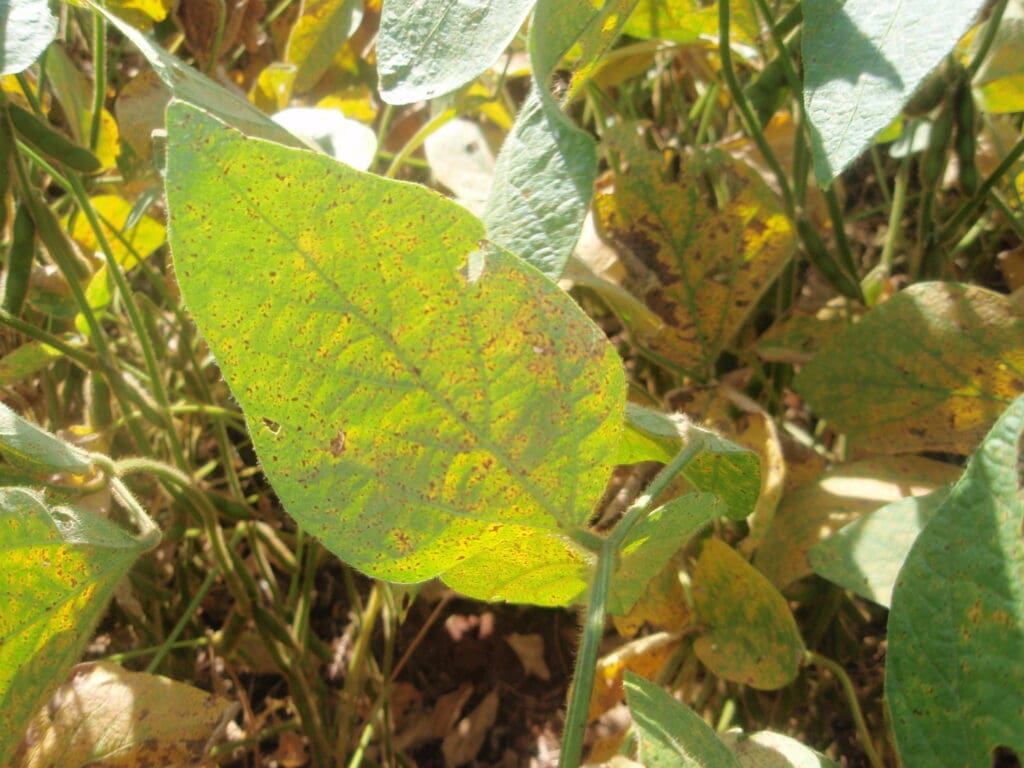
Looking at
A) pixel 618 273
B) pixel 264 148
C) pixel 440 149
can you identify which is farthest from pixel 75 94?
pixel 264 148

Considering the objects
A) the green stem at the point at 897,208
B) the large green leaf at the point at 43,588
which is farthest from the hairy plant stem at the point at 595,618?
the green stem at the point at 897,208

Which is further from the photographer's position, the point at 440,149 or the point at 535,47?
the point at 440,149

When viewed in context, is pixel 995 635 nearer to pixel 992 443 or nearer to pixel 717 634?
pixel 992 443

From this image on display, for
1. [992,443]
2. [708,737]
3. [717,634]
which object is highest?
[992,443]

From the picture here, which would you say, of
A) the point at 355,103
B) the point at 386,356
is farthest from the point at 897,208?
the point at 386,356

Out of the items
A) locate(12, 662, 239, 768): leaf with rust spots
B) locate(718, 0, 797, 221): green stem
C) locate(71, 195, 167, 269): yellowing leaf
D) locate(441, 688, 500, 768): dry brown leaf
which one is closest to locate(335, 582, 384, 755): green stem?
locate(441, 688, 500, 768): dry brown leaf

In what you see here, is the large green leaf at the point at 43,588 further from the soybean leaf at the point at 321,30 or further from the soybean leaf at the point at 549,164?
the soybean leaf at the point at 321,30

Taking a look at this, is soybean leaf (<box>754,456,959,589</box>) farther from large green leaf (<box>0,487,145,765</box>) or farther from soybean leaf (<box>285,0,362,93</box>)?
soybean leaf (<box>285,0,362,93</box>)
